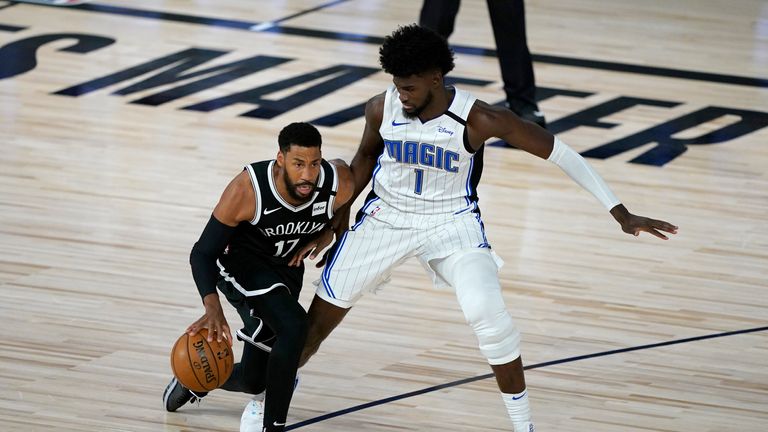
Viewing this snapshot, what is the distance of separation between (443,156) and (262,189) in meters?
0.61

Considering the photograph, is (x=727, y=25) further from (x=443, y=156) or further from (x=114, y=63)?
(x=443, y=156)

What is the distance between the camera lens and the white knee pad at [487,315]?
14.0 ft

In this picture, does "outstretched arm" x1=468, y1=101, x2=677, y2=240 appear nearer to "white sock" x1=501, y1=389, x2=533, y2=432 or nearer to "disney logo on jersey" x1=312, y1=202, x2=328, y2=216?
"disney logo on jersey" x1=312, y1=202, x2=328, y2=216

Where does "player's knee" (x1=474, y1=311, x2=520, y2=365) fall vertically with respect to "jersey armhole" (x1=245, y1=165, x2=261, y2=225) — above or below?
below

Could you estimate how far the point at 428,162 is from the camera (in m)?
4.55

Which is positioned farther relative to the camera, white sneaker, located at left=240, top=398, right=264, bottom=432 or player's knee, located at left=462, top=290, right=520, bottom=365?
white sneaker, located at left=240, top=398, right=264, bottom=432

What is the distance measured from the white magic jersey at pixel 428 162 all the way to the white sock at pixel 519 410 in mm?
660

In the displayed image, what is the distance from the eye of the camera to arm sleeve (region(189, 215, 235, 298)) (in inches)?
169

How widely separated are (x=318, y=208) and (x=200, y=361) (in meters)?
0.65

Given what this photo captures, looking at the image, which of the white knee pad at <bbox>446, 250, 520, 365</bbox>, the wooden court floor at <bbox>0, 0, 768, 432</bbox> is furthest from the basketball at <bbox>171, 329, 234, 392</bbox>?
the white knee pad at <bbox>446, 250, 520, 365</bbox>

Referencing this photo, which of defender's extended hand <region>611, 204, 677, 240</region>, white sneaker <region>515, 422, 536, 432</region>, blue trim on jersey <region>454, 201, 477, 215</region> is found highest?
defender's extended hand <region>611, 204, 677, 240</region>

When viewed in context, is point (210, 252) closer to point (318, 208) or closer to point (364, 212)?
point (318, 208)

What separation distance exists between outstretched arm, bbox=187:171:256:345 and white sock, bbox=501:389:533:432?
908mm

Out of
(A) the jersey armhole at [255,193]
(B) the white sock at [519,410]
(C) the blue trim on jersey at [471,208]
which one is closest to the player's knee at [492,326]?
(B) the white sock at [519,410]
